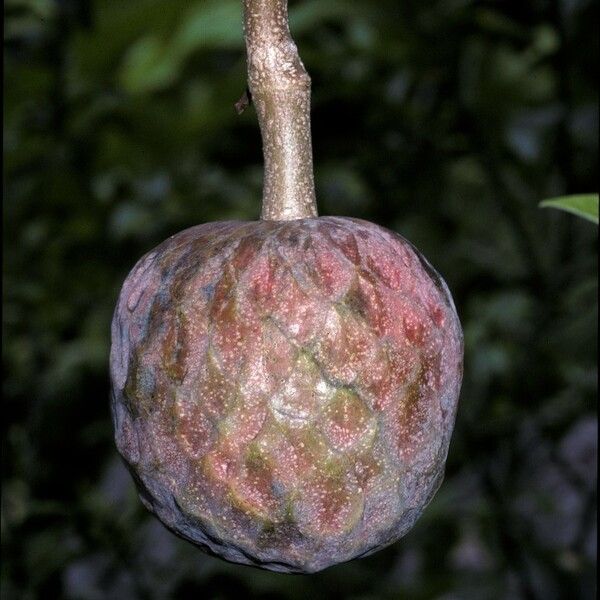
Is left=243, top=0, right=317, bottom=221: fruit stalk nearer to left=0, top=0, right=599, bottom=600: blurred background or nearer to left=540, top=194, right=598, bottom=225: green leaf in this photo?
left=540, top=194, right=598, bottom=225: green leaf

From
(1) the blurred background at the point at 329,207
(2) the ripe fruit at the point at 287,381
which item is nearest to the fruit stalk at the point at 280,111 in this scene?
(2) the ripe fruit at the point at 287,381

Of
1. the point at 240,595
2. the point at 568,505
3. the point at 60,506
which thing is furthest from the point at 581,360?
the point at 568,505

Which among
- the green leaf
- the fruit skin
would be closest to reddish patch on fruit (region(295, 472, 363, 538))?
the fruit skin

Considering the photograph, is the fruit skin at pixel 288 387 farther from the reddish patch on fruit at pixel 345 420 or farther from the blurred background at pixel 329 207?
the blurred background at pixel 329 207

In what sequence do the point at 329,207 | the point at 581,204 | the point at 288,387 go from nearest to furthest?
the point at 288,387 → the point at 581,204 → the point at 329,207

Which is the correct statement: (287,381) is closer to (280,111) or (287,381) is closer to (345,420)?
(345,420)

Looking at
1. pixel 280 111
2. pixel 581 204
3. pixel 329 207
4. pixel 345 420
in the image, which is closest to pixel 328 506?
pixel 345 420

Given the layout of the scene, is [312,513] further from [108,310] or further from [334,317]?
[108,310]
